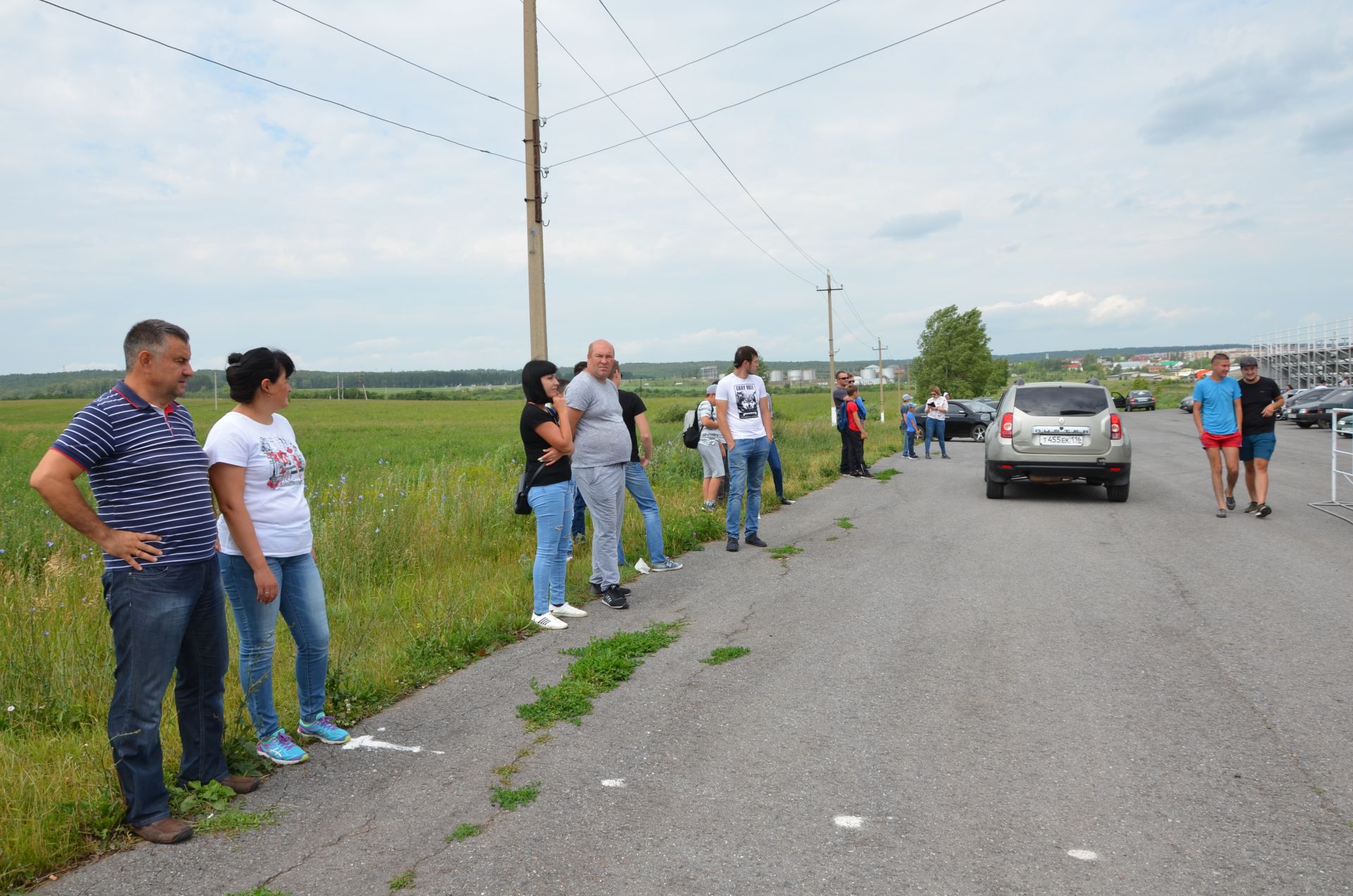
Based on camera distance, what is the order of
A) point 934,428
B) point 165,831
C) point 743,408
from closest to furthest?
point 165,831 → point 743,408 → point 934,428

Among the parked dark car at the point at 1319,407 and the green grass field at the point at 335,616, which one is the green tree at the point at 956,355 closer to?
the parked dark car at the point at 1319,407

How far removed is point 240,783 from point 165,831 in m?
0.44

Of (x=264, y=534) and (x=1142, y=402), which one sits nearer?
(x=264, y=534)

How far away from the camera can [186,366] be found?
11.7ft

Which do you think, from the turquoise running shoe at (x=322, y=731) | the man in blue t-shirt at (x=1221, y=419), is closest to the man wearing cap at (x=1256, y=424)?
the man in blue t-shirt at (x=1221, y=419)

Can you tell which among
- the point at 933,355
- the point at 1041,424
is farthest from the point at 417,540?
the point at 933,355

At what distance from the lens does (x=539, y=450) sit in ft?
21.6

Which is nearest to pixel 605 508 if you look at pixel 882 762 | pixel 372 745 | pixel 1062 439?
pixel 372 745

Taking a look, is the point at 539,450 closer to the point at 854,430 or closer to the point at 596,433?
the point at 596,433

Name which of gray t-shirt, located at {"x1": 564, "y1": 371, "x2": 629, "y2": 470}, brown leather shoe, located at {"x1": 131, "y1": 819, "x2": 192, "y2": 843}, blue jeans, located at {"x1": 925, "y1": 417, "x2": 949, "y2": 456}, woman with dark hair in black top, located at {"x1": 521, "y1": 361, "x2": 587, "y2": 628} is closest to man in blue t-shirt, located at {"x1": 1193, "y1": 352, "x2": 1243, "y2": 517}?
gray t-shirt, located at {"x1": 564, "y1": 371, "x2": 629, "y2": 470}

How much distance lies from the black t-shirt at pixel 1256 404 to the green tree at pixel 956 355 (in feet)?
284

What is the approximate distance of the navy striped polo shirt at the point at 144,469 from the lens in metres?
3.28

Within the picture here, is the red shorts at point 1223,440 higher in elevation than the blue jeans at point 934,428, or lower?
higher

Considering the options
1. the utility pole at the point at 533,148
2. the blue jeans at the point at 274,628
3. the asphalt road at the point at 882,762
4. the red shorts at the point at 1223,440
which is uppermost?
the utility pole at the point at 533,148
